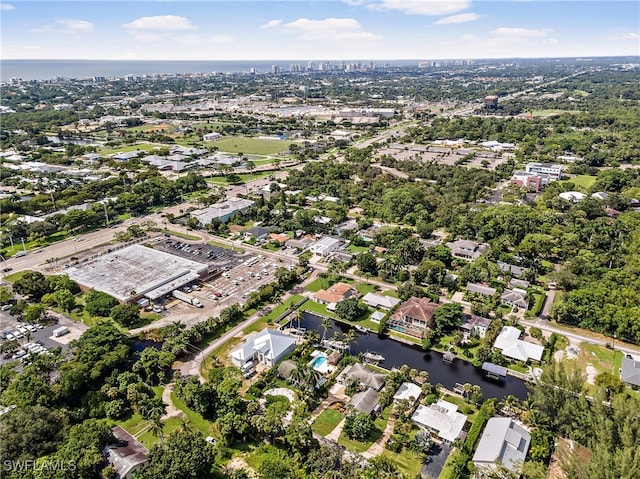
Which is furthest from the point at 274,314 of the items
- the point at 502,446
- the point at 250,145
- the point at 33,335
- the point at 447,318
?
the point at 250,145

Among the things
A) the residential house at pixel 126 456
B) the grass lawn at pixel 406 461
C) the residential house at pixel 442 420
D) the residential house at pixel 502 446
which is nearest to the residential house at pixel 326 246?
the residential house at pixel 442 420

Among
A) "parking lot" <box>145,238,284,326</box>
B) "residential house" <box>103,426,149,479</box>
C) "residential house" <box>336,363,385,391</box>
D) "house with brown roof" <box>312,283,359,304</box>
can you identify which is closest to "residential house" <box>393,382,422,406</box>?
"residential house" <box>336,363,385,391</box>

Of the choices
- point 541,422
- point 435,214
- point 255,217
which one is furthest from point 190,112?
point 541,422

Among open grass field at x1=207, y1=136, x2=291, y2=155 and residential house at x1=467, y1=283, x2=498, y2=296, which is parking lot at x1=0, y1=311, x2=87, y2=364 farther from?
open grass field at x1=207, y1=136, x2=291, y2=155

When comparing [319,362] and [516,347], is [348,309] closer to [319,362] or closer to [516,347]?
[319,362]

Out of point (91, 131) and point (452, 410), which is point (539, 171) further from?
point (91, 131)

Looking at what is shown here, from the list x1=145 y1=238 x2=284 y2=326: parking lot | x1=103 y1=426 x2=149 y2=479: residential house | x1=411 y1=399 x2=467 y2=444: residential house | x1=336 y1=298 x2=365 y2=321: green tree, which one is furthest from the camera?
x1=145 y1=238 x2=284 y2=326: parking lot

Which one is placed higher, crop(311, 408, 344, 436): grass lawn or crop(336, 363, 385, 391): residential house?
crop(336, 363, 385, 391): residential house
